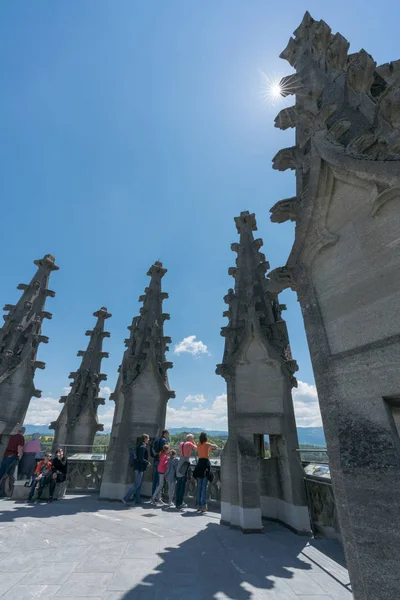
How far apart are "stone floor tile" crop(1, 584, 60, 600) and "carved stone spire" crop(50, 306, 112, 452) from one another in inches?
519

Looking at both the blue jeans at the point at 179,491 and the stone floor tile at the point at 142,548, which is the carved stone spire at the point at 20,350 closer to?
the blue jeans at the point at 179,491

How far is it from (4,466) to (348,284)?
11.6 meters

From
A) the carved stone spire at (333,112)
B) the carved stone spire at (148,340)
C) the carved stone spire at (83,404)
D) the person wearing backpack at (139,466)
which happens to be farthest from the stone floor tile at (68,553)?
the carved stone spire at (83,404)

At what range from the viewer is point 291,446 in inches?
288

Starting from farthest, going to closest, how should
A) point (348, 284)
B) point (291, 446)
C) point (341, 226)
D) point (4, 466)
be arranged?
1. point (4, 466)
2. point (291, 446)
3. point (341, 226)
4. point (348, 284)

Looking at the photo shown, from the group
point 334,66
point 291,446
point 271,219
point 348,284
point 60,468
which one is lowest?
point 60,468

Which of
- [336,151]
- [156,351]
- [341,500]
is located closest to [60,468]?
[156,351]

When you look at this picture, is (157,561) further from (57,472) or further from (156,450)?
(57,472)

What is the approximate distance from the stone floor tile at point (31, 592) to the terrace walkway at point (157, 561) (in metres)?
0.01

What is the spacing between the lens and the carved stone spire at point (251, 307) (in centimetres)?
861

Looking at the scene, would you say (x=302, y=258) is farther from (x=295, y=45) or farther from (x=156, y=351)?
(x=156, y=351)

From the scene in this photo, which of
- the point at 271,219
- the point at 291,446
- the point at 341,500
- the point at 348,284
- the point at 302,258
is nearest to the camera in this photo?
the point at 341,500

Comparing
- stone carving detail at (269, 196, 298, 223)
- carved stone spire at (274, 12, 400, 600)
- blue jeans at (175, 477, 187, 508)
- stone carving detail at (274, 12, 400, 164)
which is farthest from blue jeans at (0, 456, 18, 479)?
stone carving detail at (274, 12, 400, 164)

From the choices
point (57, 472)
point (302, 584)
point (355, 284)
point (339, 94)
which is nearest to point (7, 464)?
point (57, 472)
